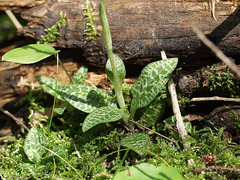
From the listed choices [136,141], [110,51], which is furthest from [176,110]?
[110,51]

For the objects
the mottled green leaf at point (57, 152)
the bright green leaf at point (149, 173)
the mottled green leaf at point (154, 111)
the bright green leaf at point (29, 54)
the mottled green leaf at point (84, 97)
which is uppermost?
the bright green leaf at point (29, 54)

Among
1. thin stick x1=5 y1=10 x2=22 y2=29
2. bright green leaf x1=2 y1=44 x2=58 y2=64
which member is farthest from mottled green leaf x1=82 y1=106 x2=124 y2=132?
thin stick x1=5 y1=10 x2=22 y2=29

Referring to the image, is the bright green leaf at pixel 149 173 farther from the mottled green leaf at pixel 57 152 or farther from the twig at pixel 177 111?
the mottled green leaf at pixel 57 152

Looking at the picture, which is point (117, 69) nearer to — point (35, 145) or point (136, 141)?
point (136, 141)

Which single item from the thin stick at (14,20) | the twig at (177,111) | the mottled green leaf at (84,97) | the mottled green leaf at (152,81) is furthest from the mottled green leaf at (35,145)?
the thin stick at (14,20)

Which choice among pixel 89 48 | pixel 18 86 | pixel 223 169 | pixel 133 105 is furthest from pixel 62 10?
pixel 223 169

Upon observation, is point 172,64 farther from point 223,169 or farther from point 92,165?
point 92,165
